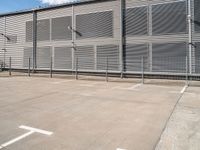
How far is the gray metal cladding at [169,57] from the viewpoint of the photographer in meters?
13.9

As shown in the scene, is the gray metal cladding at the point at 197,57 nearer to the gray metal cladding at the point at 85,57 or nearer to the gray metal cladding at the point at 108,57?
the gray metal cladding at the point at 108,57

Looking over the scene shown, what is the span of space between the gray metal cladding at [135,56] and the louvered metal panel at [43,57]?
6.92 metres

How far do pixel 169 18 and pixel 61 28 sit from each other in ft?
28.4

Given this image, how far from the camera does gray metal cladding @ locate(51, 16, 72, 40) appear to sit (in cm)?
1834

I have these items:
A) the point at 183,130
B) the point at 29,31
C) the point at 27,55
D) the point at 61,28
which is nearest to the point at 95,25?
the point at 61,28

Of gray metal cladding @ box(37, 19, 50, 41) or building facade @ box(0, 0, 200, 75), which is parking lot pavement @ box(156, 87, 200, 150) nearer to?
building facade @ box(0, 0, 200, 75)

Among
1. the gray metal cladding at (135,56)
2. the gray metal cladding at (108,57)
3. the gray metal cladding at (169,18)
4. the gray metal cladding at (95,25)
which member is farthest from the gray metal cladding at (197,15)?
the gray metal cladding at (95,25)

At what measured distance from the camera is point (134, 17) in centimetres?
1565

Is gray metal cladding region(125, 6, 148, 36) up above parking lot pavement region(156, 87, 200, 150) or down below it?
above

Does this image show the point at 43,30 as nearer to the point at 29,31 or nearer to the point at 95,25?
the point at 29,31

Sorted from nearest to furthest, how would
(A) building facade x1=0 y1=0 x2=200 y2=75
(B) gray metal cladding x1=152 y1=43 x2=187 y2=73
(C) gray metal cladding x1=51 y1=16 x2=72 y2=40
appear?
(B) gray metal cladding x1=152 y1=43 x2=187 y2=73 < (A) building facade x1=0 y1=0 x2=200 y2=75 < (C) gray metal cladding x1=51 y1=16 x2=72 y2=40

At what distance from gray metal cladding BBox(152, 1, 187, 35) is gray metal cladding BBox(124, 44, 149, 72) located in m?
1.35

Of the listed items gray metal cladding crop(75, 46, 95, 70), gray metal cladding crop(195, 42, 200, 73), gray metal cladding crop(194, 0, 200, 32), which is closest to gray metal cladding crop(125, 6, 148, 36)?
gray metal cladding crop(194, 0, 200, 32)

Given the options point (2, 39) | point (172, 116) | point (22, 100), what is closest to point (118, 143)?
point (172, 116)
